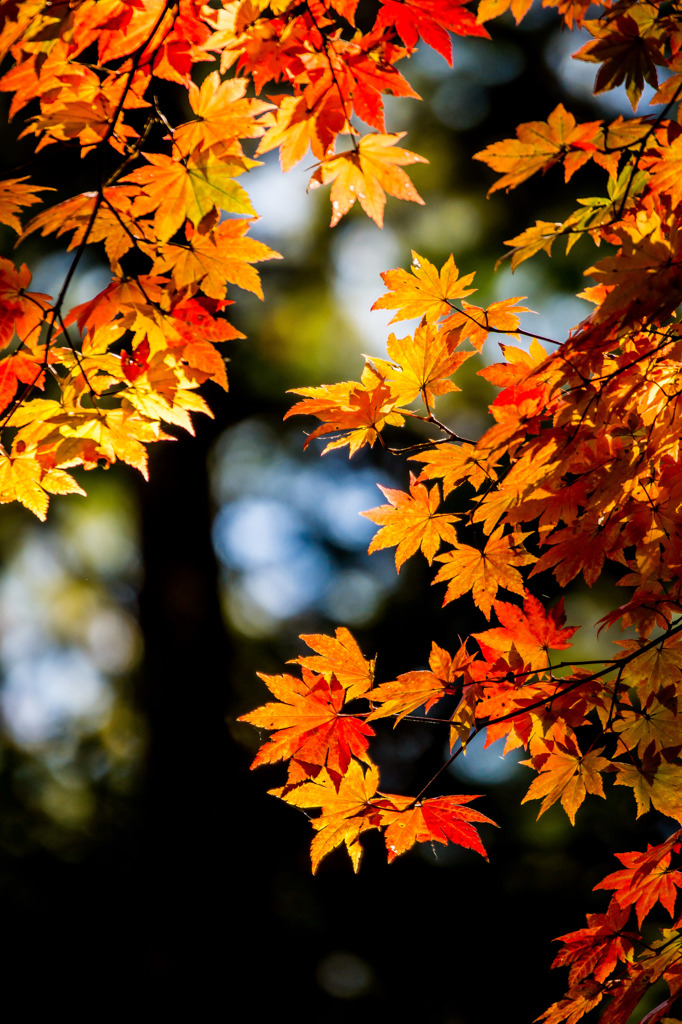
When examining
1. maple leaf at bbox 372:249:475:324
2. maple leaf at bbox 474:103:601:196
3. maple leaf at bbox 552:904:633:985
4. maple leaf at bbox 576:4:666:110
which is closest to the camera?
maple leaf at bbox 576:4:666:110

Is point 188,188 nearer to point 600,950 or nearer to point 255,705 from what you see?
point 600,950

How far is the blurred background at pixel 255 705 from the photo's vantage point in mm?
4902

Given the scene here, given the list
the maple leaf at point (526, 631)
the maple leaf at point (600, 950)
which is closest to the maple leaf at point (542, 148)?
the maple leaf at point (526, 631)

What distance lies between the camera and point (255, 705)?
546cm

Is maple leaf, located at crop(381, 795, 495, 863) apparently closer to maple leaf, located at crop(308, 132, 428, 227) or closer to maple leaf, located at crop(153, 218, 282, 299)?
maple leaf, located at crop(153, 218, 282, 299)

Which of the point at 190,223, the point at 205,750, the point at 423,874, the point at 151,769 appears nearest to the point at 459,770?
the point at 423,874

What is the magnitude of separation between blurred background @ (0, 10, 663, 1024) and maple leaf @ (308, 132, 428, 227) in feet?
12.5

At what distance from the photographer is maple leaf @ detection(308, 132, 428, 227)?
1609 millimetres

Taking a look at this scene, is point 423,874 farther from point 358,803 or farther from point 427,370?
point 427,370

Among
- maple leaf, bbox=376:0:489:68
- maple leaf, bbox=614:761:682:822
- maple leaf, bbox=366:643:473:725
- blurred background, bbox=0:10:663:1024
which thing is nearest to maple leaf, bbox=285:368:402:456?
maple leaf, bbox=366:643:473:725

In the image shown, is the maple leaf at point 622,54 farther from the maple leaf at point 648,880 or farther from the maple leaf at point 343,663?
the maple leaf at point 648,880

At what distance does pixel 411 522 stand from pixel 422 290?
59 cm

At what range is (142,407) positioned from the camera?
1.82 m

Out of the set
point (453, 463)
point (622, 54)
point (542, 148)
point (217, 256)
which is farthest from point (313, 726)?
point (622, 54)
